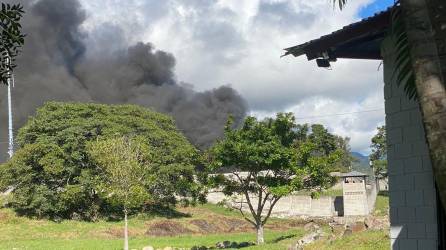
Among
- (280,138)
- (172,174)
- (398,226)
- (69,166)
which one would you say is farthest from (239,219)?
(398,226)

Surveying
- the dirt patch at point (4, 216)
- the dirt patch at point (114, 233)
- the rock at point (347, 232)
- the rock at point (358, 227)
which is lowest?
the dirt patch at point (114, 233)

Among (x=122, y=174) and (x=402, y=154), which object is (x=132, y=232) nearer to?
(x=122, y=174)

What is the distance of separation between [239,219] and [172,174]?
7093 millimetres

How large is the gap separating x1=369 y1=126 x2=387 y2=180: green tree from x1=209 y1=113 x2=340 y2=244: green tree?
28958mm

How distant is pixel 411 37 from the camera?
3.50 m

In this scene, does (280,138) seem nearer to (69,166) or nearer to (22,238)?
(22,238)

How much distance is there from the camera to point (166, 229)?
4131cm

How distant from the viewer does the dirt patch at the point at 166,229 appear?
132 ft

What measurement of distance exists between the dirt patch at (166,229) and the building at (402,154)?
34114 mm

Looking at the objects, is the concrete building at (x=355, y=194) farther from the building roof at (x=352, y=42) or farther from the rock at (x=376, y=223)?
the building roof at (x=352, y=42)

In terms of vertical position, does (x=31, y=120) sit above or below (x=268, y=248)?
above

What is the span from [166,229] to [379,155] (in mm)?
28249

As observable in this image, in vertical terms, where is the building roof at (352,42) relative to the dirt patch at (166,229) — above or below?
above

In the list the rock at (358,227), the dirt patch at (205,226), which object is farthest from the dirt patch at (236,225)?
the rock at (358,227)
